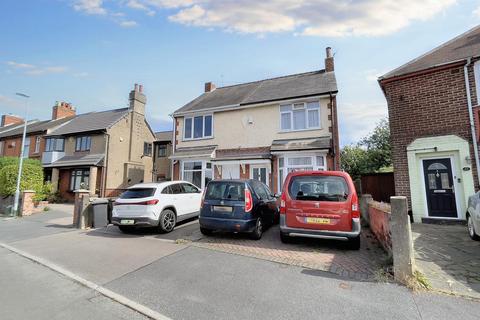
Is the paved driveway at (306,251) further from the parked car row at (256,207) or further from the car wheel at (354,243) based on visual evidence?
the parked car row at (256,207)

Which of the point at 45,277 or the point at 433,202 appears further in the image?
the point at 433,202

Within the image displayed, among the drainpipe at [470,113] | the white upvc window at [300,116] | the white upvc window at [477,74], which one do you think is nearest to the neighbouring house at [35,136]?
the white upvc window at [300,116]

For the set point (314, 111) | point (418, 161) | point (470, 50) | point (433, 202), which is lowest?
point (433, 202)

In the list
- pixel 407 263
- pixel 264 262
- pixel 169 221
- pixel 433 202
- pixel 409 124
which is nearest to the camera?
pixel 407 263

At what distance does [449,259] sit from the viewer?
17.3 feet

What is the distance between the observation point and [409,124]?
10211 millimetres

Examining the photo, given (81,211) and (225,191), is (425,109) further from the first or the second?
(81,211)

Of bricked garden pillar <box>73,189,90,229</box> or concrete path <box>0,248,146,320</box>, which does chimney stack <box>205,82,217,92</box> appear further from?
concrete path <box>0,248,146,320</box>

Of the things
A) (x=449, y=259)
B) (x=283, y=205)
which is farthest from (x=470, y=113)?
A: (x=283, y=205)

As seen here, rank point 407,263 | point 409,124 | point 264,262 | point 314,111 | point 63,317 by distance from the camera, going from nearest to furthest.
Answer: point 63,317, point 407,263, point 264,262, point 409,124, point 314,111

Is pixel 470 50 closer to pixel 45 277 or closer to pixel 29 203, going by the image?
pixel 45 277

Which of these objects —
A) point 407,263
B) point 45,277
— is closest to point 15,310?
point 45,277

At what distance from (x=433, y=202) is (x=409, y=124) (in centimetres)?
309

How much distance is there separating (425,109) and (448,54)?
8.82ft
